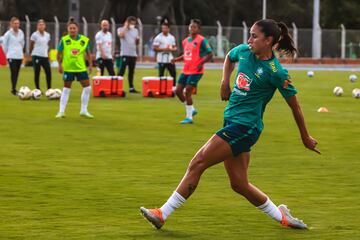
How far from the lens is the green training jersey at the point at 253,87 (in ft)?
28.7

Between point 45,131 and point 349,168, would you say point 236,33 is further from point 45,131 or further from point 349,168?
point 349,168

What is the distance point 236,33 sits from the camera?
6988 cm

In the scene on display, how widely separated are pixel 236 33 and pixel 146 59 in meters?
7.09

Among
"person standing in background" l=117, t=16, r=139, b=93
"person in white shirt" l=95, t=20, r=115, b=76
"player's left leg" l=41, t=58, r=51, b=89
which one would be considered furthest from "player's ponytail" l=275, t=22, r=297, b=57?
"person standing in background" l=117, t=16, r=139, b=93

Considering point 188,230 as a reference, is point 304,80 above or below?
below

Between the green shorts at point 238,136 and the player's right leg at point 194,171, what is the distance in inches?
1.8

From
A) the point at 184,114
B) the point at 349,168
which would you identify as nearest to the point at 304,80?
the point at 184,114

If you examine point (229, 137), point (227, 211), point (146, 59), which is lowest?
point (146, 59)

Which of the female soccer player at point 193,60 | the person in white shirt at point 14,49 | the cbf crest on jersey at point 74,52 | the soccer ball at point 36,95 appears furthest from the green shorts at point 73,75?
the person in white shirt at point 14,49

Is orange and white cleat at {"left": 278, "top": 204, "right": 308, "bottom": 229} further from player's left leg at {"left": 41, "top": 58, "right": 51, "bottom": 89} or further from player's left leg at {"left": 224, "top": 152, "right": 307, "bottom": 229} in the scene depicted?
player's left leg at {"left": 41, "top": 58, "right": 51, "bottom": 89}

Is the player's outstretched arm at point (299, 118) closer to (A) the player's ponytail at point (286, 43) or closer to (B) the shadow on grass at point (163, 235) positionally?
(A) the player's ponytail at point (286, 43)

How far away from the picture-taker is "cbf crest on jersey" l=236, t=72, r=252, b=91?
8.80 meters

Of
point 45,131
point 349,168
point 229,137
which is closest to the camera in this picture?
point 229,137

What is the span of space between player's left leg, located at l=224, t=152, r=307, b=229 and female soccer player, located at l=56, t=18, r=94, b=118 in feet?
40.0
